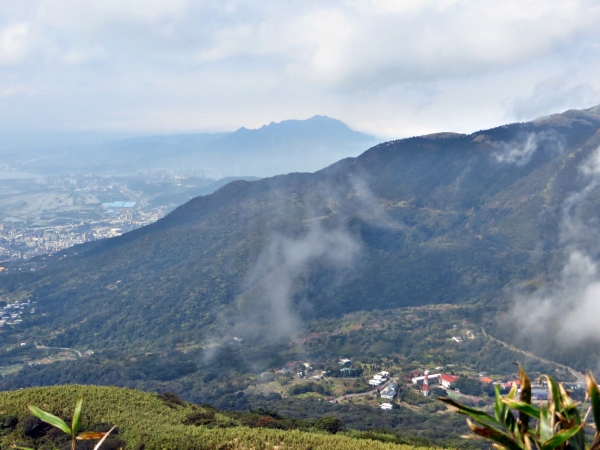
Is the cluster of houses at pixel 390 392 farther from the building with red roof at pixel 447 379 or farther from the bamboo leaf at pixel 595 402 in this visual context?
the bamboo leaf at pixel 595 402

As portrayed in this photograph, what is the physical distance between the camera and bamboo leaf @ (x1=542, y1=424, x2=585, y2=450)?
3.31 m

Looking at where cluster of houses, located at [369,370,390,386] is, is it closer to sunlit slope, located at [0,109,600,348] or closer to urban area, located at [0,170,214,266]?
sunlit slope, located at [0,109,600,348]

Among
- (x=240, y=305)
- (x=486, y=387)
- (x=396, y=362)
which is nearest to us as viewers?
(x=486, y=387)

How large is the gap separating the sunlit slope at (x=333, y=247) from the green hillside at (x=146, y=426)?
39042 millimetres

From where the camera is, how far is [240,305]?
65.6 metres

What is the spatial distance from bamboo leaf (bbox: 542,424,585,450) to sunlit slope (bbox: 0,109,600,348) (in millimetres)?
58539

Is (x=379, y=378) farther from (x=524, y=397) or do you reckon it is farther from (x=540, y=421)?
(x=540, y=421)

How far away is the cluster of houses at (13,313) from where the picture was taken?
62.8 meters

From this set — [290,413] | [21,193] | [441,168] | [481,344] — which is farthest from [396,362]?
[21,193]

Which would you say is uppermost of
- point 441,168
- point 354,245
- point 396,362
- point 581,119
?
point 581,119

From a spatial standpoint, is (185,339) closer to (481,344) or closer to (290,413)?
(290,413)

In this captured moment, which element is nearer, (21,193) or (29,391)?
(29,391)

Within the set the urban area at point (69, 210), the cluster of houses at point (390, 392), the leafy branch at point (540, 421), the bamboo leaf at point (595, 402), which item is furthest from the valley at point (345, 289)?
the urban area at point (69, 210)

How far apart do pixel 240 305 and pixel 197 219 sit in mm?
30403
